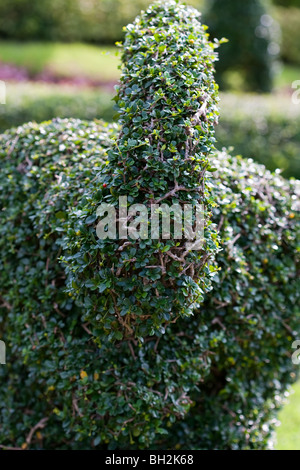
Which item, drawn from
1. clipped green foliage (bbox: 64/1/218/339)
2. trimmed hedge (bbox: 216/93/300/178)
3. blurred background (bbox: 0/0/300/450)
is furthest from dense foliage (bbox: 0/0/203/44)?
clipped green foliage (bbox: 64/1/218/339)

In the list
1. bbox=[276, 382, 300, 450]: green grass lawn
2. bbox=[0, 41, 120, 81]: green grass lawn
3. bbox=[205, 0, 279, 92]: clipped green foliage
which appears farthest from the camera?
bbox=[0, 41, 120, 81]: green grass lawn

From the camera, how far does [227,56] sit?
1041 centimetres

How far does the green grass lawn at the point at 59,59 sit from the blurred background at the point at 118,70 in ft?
0.07

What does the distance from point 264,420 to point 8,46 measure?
11.2m

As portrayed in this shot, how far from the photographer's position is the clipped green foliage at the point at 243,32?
10148 mm

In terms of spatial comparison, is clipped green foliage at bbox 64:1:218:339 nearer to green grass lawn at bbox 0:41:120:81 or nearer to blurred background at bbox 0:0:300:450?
blurred background at bbox 0:0:300:450

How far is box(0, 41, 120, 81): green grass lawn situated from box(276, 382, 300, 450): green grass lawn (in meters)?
8.40

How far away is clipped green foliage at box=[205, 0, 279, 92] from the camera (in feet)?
33.3

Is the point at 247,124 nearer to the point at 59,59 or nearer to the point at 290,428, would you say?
the point at 290,428

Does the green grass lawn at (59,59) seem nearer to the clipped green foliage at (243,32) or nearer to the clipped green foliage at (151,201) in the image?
the clipped green foliage at (243,32)

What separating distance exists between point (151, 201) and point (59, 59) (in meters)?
10.6

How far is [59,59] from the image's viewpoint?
1191 centimetres

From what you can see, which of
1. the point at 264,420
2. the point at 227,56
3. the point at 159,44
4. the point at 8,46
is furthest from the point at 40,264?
the point at 8,46
